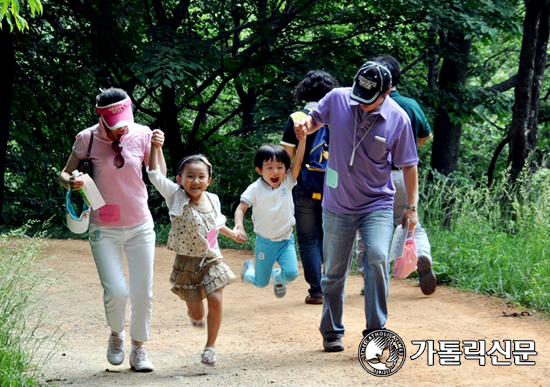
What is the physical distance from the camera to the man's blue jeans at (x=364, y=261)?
16.2ft

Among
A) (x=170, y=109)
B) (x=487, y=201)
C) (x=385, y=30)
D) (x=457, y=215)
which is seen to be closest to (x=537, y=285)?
(x=487, y=201)

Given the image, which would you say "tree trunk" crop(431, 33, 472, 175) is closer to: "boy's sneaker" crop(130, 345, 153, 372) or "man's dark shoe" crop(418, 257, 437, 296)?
"man's dark shoe" crop(418, 257, 437, 296)

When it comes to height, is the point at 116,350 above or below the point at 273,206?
below

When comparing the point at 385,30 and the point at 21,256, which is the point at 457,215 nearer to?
the point at 385,30

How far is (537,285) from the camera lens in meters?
6.75

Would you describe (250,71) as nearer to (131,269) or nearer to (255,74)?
(255,74)

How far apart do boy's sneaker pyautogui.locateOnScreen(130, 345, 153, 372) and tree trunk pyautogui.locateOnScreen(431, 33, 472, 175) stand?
30.0ft

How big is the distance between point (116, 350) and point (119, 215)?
96 cm

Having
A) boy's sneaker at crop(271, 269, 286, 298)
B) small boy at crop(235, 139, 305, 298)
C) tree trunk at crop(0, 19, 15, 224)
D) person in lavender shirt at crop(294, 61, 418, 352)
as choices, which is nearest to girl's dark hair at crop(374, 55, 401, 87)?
person in lavender shirt at crop(294, 61, 418, 352)

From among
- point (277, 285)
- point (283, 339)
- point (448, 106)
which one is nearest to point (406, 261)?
point (283, 339)

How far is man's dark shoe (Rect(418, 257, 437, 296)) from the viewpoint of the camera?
675cm

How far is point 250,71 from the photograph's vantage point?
44.9 feet

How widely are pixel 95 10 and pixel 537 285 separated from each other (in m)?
9.74

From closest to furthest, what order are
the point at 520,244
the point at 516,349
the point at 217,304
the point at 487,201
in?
the point at 217,304 < the point at 516,349 < the point at 520,244 < the point at 487,201
